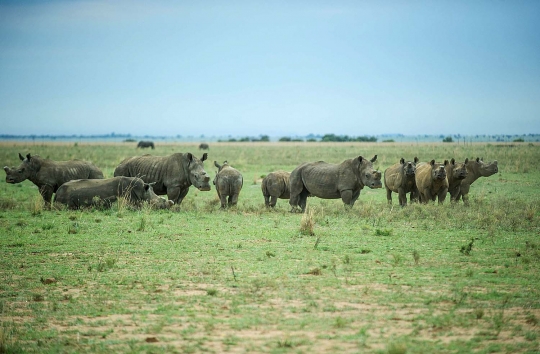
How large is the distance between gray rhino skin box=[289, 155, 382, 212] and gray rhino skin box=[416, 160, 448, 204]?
188cm

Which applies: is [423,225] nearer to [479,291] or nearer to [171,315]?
[479,291]

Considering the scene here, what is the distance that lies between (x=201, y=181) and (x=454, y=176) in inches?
308

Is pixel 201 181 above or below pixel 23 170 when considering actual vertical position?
below

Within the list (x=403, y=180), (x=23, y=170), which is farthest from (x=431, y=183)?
(x=23, y=170)

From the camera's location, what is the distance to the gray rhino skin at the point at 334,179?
18.6m

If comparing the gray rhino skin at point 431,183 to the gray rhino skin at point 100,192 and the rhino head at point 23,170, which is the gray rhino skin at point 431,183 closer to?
the gray rhino skin at point 100,192

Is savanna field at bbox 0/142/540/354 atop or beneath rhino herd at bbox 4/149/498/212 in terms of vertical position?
beneath

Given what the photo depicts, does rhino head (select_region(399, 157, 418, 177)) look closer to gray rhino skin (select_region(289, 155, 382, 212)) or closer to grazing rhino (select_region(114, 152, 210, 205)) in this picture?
gray rhino skin (select_region(289, 155, 382, 212))

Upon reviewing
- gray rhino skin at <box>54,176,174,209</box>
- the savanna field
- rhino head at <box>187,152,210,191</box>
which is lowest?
the savanna field

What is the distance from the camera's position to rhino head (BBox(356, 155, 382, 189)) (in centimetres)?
1802

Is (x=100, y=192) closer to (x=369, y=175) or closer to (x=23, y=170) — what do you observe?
(x=23, y=170)

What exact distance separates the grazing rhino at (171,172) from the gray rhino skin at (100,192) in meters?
1.31

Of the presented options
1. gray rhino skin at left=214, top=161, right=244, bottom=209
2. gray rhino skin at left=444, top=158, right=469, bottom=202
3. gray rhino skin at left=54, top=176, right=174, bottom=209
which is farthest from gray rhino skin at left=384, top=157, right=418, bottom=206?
gray rhino skin at left=54, top=176, right=174, bottom=209

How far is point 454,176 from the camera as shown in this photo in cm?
1995
